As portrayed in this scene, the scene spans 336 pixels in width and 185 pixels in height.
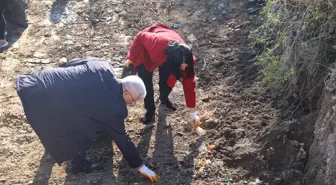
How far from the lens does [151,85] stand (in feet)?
16.0

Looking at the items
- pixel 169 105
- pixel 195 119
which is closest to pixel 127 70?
pixel 169 105

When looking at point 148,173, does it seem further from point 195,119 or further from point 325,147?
point 325,147

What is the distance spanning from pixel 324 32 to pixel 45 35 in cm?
413

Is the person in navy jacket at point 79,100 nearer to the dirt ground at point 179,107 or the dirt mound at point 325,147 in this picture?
the dirt ground at point 179,107

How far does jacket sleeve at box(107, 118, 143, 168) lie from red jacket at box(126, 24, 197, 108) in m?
0.79

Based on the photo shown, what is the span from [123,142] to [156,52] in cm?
95

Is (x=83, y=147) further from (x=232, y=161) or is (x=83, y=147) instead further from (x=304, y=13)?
(x=304, y=13)

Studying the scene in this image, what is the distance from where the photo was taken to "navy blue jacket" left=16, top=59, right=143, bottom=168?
3998mm

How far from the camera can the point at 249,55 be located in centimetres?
584

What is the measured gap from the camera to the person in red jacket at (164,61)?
4.32 m

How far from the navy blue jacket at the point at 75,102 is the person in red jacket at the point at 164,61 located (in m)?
0.56

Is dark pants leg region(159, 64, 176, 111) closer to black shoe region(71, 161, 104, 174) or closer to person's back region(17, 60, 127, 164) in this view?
person's back region(17, 60, 127, 164)

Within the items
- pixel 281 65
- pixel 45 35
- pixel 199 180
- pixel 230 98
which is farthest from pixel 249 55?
pixel 45 35

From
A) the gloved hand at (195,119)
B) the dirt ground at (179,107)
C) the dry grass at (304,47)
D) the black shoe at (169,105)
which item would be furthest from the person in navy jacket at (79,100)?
the dry grass at (304,47)
